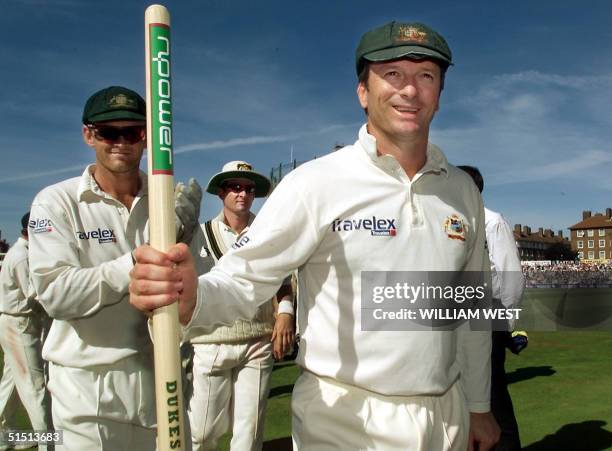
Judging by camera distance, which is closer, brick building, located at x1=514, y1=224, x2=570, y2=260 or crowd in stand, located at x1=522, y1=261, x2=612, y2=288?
crowd in stand, located at x1=522, y1=261, x2=612, y2=288

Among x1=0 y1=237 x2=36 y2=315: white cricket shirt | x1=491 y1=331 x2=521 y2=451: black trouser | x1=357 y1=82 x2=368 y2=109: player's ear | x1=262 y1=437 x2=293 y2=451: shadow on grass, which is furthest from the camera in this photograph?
x1=0 y1=237 x2=36 y2=315: white cricket shirt

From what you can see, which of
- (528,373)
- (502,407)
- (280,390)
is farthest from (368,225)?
(528,373)

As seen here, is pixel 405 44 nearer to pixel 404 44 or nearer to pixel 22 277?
pixel 404 44

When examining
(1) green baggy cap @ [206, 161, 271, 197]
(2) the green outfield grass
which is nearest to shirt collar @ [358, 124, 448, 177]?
(1) green baggy cap @ [206, 161, 271, 197]

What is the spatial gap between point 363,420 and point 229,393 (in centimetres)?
304

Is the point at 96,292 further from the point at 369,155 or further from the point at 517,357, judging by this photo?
the point at 517,357

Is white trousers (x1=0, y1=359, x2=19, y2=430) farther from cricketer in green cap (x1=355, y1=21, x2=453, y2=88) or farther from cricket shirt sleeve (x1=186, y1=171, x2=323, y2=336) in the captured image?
cricketer in green cap (x1=355, y1=21, x2=453, y2=88)

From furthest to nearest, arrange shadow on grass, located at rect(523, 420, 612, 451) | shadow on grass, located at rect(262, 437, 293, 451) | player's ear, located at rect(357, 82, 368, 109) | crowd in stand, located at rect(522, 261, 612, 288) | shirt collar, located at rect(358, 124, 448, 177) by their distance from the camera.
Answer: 1. crowd in stand, located at rect(522, 261, 612, 288)
2. shadow on grass, located at rect(262, 437, 293, 451)
3. shadow on grass, located at rect(523, 420, 612, 451)
4. player's ear, located at rect(357, 82, 368, 109)
5. shirt collar, located at rect(358, 124, 448, 177)

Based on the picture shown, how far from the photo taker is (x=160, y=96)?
1.63 meters

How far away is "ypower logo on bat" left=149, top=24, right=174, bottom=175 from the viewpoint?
1.62 metres

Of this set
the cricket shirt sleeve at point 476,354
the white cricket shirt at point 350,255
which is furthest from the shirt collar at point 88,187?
the cricket shirt sleeve at point 476,354

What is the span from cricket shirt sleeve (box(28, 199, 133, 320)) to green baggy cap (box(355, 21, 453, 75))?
4.40 feet

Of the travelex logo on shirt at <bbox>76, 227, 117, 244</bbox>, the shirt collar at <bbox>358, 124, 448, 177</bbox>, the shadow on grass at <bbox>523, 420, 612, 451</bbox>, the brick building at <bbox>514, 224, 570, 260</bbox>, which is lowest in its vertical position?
the shadow on grass at <bbox>523, 420, 612, 451</bbox>

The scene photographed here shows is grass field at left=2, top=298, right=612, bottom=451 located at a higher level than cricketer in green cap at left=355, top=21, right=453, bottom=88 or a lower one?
lower
